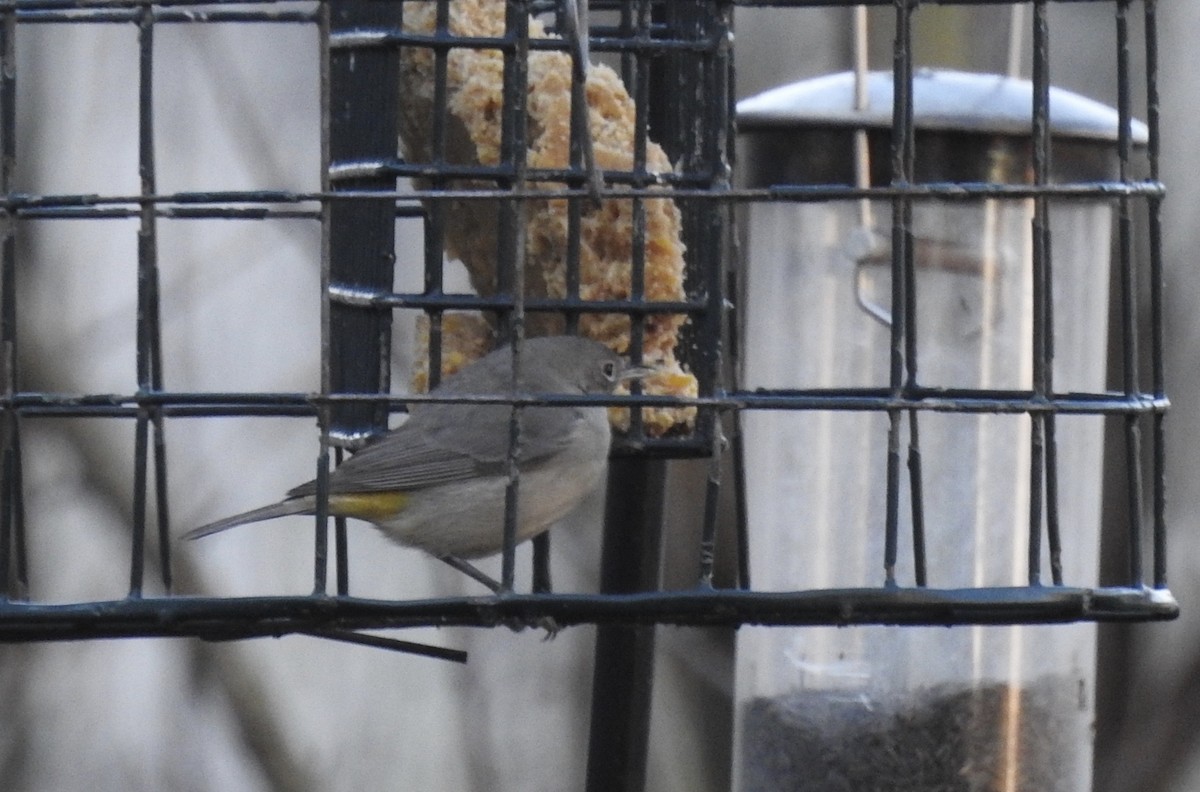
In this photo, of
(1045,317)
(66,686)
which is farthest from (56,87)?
(1045,317)

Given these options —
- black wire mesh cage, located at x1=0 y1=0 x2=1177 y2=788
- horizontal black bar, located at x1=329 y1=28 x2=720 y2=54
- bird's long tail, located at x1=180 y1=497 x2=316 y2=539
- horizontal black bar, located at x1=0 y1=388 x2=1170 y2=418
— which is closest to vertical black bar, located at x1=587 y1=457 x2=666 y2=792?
black wire mesh cage, located at x1=0 y1=0 x2=1177 y2=788

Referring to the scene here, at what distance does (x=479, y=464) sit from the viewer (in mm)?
Result: 4477

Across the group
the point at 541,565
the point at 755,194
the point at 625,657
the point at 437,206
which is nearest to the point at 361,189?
the point at 437,206

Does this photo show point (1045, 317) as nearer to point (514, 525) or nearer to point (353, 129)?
point (514, 525)

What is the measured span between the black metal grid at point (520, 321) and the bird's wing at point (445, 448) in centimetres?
15

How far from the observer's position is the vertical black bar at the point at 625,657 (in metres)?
4.14

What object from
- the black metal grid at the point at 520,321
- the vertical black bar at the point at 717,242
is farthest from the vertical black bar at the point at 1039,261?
the vertical black bar at the point at 717,242

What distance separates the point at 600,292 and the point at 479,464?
509 mm

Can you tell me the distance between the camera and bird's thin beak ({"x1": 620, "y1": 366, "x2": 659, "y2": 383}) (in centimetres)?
438

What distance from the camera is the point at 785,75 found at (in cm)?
800

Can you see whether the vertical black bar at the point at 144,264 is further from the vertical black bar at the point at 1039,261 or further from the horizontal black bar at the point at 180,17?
the vertical black bar at the point at 1039,261

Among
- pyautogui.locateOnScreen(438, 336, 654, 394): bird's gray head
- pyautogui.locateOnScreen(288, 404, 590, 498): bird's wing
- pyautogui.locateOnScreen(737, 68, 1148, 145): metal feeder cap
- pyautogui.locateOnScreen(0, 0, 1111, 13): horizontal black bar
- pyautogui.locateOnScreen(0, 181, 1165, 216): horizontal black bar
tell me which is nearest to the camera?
pyautogui.locateOnScreen(0, 181, 1165, 216): horizontal black bar

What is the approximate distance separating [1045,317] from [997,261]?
117cm

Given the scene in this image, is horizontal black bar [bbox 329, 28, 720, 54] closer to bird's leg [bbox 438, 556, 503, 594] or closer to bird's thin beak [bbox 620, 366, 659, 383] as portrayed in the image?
bird's thin beak [bbox 620, 366, 659, 383]
